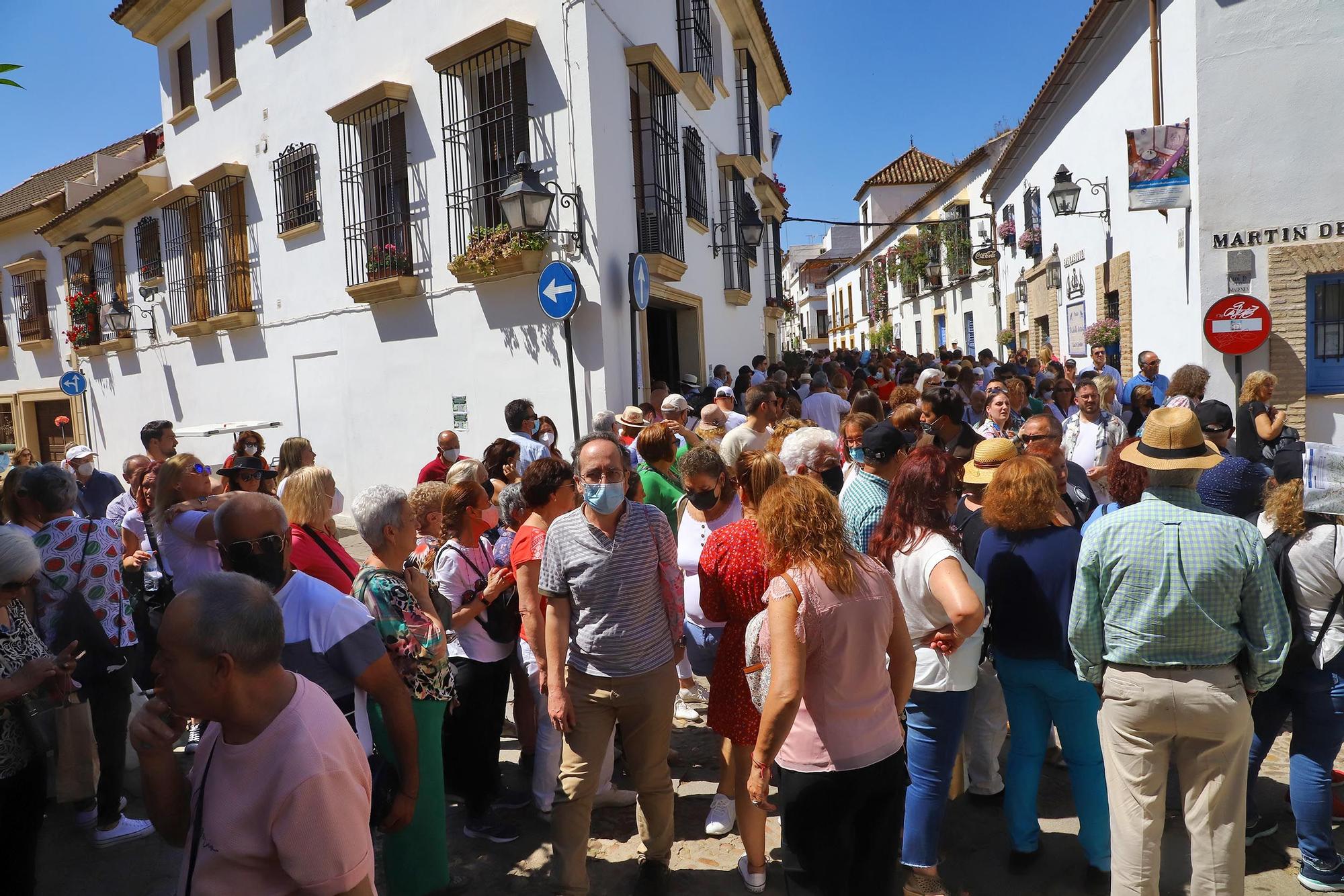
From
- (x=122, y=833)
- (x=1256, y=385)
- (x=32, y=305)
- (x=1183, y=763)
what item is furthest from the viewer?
(x=32, y=305)

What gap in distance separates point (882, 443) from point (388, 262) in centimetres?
837

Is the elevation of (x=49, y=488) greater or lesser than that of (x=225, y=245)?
lesser

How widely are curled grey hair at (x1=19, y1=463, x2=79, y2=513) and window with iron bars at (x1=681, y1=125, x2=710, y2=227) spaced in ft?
30.4

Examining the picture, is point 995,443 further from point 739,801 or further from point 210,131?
point 210,131

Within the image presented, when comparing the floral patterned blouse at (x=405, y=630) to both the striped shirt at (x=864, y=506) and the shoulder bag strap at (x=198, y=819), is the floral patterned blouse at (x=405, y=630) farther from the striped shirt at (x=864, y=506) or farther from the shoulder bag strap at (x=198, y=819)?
the striped shirt at (x=864, y=506)

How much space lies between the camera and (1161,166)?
34.3 feet

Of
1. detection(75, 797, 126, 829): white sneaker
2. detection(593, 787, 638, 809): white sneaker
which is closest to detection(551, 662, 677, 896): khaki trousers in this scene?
detection(593, 787, 638, 809): white sneaker

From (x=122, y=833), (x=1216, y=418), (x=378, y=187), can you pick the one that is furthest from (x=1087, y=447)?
(x=378, y=187)

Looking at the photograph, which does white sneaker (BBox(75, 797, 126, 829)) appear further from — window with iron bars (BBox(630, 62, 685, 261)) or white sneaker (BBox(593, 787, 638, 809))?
window with iron bars (BBox(630, 62, 685, 261))

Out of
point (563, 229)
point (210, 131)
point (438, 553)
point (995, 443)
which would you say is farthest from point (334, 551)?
point (210, 131)

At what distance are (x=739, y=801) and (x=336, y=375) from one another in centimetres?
1030

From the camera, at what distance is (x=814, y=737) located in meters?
2.70

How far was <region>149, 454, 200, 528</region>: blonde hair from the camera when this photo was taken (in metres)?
4.36

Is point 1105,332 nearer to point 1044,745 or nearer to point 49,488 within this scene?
point 1044,745
